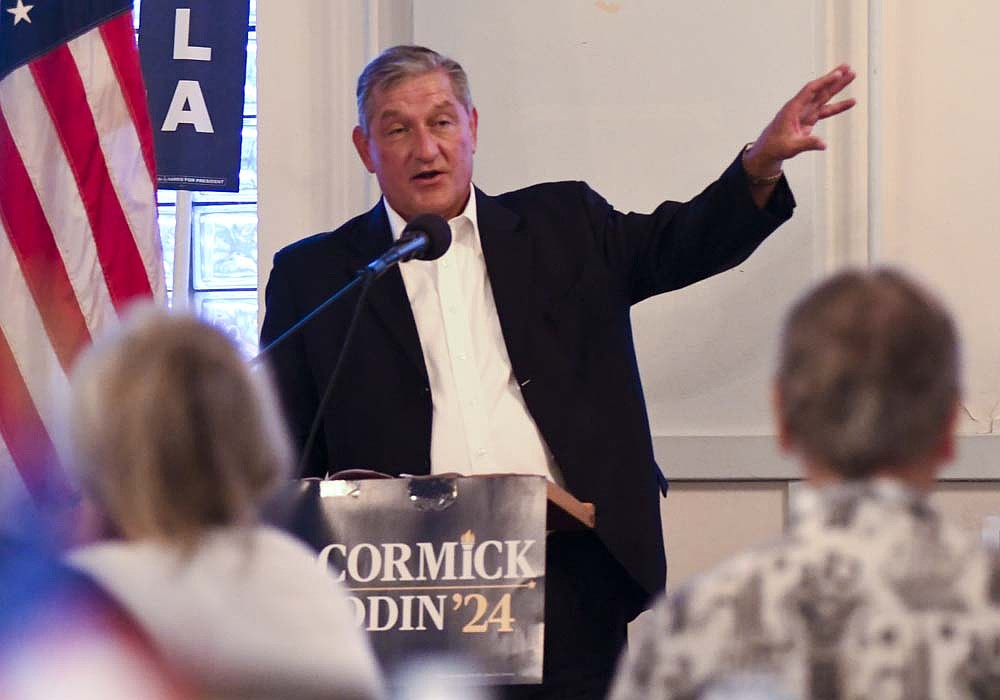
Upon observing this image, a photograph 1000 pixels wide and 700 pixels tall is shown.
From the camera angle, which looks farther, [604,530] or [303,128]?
[303,128]

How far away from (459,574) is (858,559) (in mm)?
1064

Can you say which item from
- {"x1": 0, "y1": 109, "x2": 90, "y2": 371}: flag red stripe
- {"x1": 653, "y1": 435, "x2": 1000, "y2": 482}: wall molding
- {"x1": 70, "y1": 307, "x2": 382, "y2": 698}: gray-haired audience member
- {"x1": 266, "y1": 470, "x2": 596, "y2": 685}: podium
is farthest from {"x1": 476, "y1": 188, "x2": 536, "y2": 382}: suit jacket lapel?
{"x1": 70, "y1": 307, "x2": 382, "y2": 698}: gray-haired audience member

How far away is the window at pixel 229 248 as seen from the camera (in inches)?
184

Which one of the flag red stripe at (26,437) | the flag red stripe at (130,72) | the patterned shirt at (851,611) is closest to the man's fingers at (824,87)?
the patterned shirt at (851,611)

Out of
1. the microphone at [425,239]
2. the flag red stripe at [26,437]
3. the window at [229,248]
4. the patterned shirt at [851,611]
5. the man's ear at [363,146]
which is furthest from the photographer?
the window at [229,248]

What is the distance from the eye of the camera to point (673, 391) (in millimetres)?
3969

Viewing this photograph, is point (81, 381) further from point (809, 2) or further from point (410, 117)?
point (809, 2)

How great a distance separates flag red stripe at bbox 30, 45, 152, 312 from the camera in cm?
405

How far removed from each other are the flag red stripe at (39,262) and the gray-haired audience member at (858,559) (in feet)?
9.34

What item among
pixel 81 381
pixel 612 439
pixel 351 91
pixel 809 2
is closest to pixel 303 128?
pixel 351 91

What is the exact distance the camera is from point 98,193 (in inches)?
160

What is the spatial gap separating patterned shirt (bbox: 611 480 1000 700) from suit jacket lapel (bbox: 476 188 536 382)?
5.14ft

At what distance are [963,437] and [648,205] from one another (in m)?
0.96

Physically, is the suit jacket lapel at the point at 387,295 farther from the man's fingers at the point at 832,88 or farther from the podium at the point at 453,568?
the man's fingers at the point at 832,88
